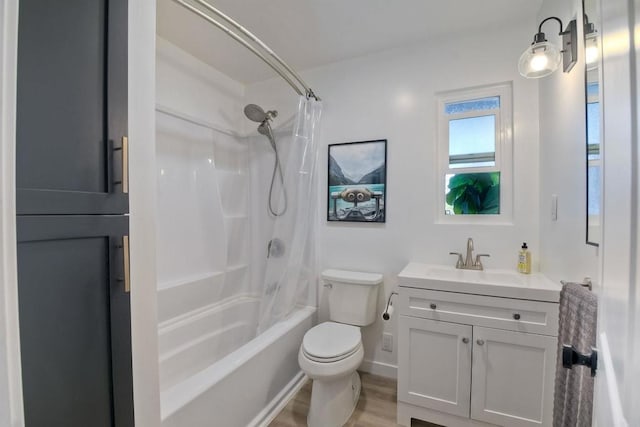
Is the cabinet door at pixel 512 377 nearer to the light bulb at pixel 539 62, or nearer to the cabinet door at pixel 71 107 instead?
the light bulb at pixel 539 62

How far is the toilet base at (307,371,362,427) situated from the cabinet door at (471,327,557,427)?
70 cm

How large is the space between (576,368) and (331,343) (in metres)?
1.10

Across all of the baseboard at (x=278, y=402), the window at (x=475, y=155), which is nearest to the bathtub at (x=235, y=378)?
the baseboard at (x=278, y=402)

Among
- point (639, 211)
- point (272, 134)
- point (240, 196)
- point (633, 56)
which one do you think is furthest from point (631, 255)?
point (240, 196)

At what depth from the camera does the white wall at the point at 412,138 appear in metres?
1.69

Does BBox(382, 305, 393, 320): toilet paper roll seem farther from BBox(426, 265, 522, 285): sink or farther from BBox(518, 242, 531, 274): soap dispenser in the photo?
BBox(518, 242, 531, 274): soap dispenser

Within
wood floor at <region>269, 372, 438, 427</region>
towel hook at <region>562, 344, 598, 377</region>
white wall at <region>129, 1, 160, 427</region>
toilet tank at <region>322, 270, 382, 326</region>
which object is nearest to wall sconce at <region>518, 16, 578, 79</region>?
towel hook at <region>562, 344, 598, 377</region>

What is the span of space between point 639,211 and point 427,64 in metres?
1.97

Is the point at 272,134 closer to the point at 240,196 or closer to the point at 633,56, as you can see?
the point at 240,196

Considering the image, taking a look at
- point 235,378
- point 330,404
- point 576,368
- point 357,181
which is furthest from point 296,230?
point 576,368

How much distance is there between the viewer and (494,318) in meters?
1.38

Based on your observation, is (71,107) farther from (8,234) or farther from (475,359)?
(475,359)

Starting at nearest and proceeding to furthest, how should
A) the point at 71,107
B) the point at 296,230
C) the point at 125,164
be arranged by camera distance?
the point at 71,107, the point at 125,164, the point at 296,230

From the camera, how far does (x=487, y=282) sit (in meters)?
1.42
